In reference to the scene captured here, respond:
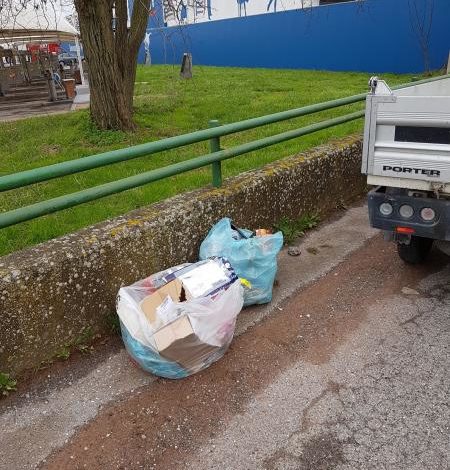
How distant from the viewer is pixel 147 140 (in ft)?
21.7

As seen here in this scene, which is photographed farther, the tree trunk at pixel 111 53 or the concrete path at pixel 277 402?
the tree trunk at pixel 111 53

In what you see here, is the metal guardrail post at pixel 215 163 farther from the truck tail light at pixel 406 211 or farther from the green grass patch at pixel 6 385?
the green grass patch at pixel 6 385

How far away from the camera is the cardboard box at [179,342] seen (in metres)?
2.64

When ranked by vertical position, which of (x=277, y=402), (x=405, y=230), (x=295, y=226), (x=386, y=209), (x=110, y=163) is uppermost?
(x=110, y=163)

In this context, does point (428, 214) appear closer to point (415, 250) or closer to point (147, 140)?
point (415, 250)

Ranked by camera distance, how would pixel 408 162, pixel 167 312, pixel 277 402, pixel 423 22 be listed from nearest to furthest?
pixel 277 402
pixel 167 312
pixel 408 162
pixel 423 22

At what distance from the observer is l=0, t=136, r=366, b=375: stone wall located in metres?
2.71

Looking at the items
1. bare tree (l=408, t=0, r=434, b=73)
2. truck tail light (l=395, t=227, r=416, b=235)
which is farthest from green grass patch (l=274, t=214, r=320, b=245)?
bare tree (l=408, t=0, r=434, b=73)

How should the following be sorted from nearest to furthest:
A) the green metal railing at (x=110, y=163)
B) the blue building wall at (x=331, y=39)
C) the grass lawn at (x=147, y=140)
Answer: the green metal railing at (x=110, y=163) → the grass lawn at (x=147, y=140) → the blue building wall at (x=331, y=39)

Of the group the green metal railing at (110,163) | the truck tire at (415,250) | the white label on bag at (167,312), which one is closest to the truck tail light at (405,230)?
the truck tire at (415,250)

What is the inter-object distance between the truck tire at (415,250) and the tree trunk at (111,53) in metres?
4.48

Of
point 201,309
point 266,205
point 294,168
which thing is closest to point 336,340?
point 201,309

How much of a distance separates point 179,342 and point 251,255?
3.06 feet

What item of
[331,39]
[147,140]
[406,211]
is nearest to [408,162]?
[406,211]
